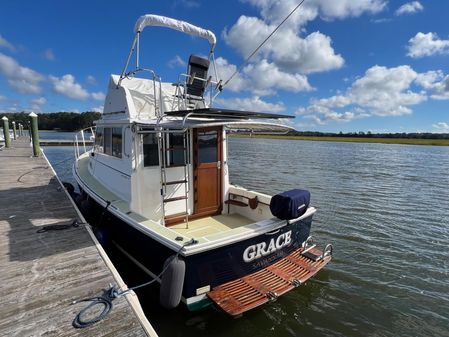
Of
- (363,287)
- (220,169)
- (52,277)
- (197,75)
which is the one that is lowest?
(363,287)

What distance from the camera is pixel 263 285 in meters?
4.21

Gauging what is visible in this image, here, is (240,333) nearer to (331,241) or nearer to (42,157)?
(331,241)

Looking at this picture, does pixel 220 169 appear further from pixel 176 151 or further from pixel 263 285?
pixel 263 285

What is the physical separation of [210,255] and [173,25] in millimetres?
4923

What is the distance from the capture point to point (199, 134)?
224 inches

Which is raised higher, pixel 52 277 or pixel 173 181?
pixel 173 181

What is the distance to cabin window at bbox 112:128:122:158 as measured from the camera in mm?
5867

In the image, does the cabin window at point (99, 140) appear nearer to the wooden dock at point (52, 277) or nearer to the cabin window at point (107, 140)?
the cabin window at point (107, 140)

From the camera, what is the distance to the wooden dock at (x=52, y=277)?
→ 9.39 feet

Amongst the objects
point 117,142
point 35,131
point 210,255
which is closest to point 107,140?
point 117,142

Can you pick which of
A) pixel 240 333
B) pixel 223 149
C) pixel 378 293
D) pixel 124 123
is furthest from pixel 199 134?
pixel 378 293

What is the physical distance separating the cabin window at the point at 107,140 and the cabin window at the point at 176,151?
183 cm

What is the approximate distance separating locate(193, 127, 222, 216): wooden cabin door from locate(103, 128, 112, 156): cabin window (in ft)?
7.15

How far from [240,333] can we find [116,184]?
3.78 metres
